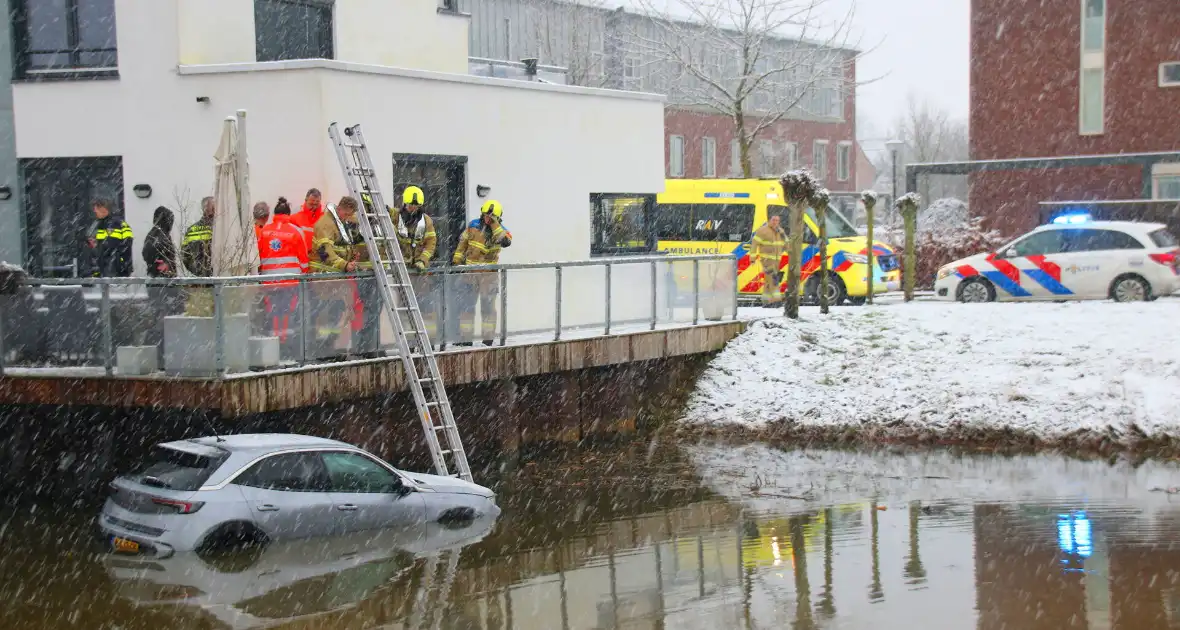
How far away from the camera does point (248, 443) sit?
12.7 metres

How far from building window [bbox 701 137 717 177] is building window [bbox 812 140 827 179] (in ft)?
24.7

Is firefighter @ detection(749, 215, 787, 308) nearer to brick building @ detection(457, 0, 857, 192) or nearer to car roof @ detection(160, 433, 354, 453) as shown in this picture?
brick building @ detection(457, 0, 857, 192)

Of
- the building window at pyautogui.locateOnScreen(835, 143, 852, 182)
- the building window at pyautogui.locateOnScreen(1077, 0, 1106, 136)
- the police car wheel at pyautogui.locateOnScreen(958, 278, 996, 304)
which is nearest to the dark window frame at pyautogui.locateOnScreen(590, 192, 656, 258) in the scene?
the police car wheel at pyautogui.locateOnScreen(958, 278, 996, 304)

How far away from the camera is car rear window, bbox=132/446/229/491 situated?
12148 millimetres

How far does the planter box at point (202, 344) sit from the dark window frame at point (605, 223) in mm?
9082

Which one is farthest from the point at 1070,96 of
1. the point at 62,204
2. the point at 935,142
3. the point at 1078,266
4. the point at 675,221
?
the point at 935,142

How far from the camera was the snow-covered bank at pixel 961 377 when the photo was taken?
728 inches

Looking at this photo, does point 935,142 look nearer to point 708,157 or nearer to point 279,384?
point 708,157

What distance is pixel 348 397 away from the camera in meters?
14.7

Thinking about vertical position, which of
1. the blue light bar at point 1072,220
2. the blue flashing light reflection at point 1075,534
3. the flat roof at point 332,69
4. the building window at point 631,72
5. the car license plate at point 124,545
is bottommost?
the blue flashing light reflection at point 1075,534

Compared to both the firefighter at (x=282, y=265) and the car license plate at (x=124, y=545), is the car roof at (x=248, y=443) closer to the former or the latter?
the car license plate at (x=124, y=545)

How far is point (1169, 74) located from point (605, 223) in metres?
21.0

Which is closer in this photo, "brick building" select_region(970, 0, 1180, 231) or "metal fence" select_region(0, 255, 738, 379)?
"metal fence" select_region(0, 255, 738, 379)

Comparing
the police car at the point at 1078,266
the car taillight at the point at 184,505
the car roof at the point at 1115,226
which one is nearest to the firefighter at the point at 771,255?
the police car at the point at 1078,266
